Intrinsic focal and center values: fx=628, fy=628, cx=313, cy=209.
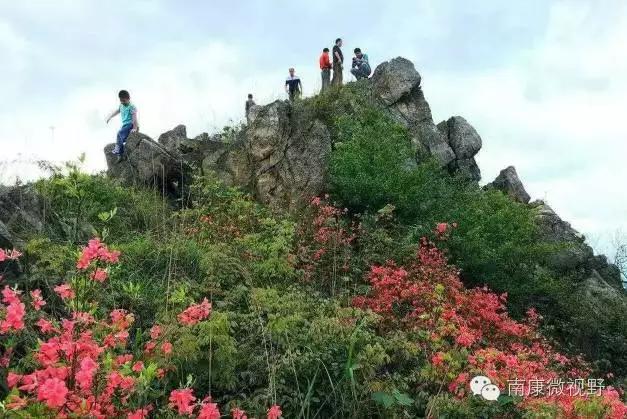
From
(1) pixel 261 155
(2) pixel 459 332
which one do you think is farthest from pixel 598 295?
(2) pixel 459 332

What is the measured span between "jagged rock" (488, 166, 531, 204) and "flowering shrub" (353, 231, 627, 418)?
8.14 meters

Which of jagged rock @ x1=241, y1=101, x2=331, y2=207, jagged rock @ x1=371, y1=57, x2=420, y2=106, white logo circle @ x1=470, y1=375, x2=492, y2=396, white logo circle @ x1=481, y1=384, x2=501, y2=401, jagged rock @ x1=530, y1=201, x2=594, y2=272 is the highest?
jagged rock @ x1=371, y1=57, x2=420, y2=106

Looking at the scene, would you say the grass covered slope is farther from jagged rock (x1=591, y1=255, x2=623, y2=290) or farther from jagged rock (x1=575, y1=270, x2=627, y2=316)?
jagged rock (x1=591, y1=255, x2=623, y2=290)

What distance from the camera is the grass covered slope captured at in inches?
137

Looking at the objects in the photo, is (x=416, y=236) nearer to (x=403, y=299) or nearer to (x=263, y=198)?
(x=403, y=299)

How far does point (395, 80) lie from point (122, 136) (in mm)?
7037

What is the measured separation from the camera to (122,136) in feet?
43.1

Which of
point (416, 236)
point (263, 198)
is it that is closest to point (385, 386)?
point (416, 236)

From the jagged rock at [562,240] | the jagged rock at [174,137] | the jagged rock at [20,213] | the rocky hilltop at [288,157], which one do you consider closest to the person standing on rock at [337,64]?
the rocky hilltop at [288,157]

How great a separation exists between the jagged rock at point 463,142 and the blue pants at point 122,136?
7865mm

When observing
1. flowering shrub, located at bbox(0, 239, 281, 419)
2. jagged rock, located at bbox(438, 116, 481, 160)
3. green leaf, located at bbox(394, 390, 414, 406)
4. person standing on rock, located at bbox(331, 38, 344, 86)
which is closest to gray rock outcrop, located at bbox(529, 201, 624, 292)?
jagged rock, located at bbox(438, 116, 481, 160)

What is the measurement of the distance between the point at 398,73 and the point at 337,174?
6.59m

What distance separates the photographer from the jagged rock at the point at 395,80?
15961mm

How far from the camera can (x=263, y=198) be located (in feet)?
38.2
